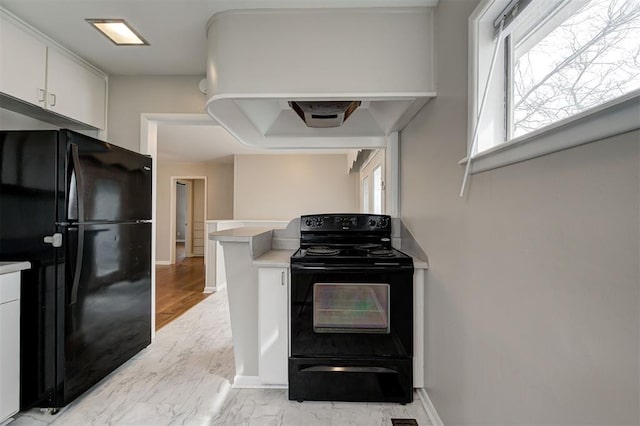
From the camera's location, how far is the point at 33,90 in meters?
2.11

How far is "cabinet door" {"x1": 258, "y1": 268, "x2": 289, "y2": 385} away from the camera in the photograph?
6.35ft

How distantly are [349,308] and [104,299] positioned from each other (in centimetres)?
158

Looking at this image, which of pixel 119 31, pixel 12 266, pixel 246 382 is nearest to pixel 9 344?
pixel 12 266

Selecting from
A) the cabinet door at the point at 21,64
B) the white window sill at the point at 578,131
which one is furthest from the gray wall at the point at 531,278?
the cabinet door at the point at 21,64

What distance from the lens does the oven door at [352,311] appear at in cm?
181

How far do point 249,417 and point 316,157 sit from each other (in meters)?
5.37

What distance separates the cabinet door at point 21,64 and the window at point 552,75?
2572 millimetres

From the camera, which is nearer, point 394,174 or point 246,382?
point 246,382

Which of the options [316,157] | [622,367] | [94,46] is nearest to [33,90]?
[94,46]

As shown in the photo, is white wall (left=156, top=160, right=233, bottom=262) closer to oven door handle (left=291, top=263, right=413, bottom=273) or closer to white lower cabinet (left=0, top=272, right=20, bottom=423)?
white lower cabinet (left=0, top=272, right=20, bottom=423)

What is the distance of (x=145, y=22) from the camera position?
1976mm

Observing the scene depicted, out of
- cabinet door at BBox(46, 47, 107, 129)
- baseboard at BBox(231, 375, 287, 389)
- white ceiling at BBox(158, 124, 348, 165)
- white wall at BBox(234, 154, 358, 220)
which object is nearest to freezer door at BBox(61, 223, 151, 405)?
baseboard at BBox(231, 375, 287, 389)

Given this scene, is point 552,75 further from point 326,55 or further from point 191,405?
point 191,405

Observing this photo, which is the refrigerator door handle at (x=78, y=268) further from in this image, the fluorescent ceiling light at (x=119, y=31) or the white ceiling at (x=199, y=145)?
the white ceiling at (x=199, y=145)
